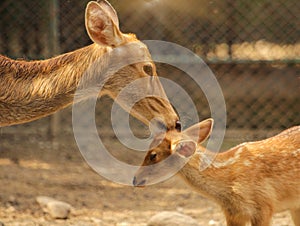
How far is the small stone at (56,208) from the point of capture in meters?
5.05

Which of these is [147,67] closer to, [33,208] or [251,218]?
[251,218]

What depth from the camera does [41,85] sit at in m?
3.86

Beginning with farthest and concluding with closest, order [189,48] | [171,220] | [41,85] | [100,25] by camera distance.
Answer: [189,48], [171,220], [41,85], [100,25]

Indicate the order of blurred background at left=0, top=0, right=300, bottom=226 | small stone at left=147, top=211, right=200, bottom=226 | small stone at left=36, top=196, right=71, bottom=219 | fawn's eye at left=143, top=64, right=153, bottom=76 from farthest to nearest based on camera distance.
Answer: blurred background at left=0, top=0, right=300, bottom=226 < small stone at left=36, top=196, right=71, bottom=219 < small stone at left=147, top=211, right=200, bottom=226 < fawn's eye at left=143, top=64, right=153, bottom=76

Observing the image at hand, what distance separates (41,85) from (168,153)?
900mm

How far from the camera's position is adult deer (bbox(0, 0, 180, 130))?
3658mm

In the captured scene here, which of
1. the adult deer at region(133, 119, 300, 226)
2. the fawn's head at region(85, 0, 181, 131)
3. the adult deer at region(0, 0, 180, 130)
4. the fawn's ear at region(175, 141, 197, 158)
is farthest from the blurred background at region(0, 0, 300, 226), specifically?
the fawn's head at region(85, 0, 181, 131)

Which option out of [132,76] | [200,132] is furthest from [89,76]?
[200,132]

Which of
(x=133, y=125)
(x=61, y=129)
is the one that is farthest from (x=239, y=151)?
(x=61, y=129)

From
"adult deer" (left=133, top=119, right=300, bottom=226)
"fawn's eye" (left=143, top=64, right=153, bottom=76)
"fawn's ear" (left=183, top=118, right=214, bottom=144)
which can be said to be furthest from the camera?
"fawn's ear" (left=183, top=118, right=214, bottom=144)

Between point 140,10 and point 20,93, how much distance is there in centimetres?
310

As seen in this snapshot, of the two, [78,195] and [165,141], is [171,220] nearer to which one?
[165,141]

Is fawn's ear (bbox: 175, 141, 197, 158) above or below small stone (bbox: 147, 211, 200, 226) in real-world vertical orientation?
above

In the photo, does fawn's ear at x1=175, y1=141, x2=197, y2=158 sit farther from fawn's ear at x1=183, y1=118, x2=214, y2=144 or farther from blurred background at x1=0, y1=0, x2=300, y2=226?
blurred background at x1=0, y1=0, x2=300, y2=226
